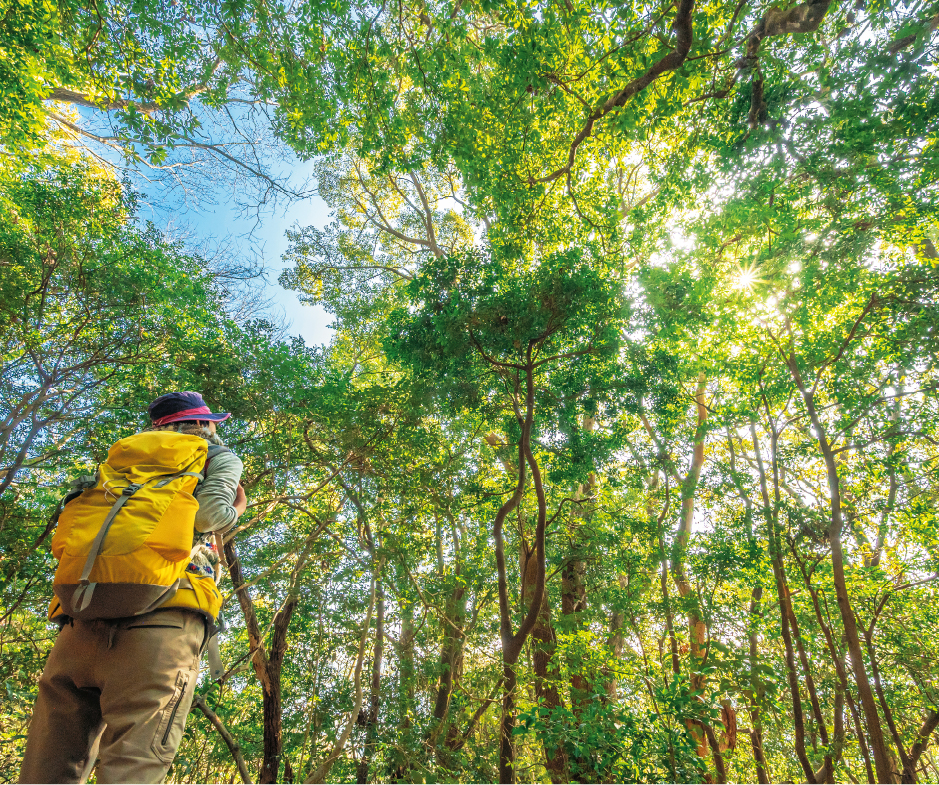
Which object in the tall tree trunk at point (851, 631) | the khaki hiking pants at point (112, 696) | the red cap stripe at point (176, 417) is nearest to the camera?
the khaki hiking pants at point (112, 696)

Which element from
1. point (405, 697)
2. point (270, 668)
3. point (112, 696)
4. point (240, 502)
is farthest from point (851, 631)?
point (270, 668)

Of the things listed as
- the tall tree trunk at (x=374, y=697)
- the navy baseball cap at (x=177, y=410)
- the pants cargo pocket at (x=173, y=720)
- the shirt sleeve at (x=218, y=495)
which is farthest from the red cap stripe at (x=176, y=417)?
the tall tree trunk at (x=374, y=697)

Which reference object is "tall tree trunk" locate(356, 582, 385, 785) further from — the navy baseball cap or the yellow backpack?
the yellow backpack

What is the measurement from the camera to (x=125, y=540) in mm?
1378

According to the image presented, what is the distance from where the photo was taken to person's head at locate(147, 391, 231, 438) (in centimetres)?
203

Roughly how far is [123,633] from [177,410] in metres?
1.00

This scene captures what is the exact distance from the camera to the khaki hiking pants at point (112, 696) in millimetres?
1319

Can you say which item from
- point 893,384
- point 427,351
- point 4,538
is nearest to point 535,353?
point 427,351

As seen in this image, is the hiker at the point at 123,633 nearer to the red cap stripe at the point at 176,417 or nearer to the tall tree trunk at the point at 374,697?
the red cap stripe at the point at 176,417

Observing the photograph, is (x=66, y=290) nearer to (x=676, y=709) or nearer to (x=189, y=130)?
(x=189, y=130)

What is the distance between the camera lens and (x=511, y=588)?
7527 mm

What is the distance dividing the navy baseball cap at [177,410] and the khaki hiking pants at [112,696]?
0.87 m

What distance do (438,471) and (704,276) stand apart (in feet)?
13.8

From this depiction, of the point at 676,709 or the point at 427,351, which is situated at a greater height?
the point at 427,351
